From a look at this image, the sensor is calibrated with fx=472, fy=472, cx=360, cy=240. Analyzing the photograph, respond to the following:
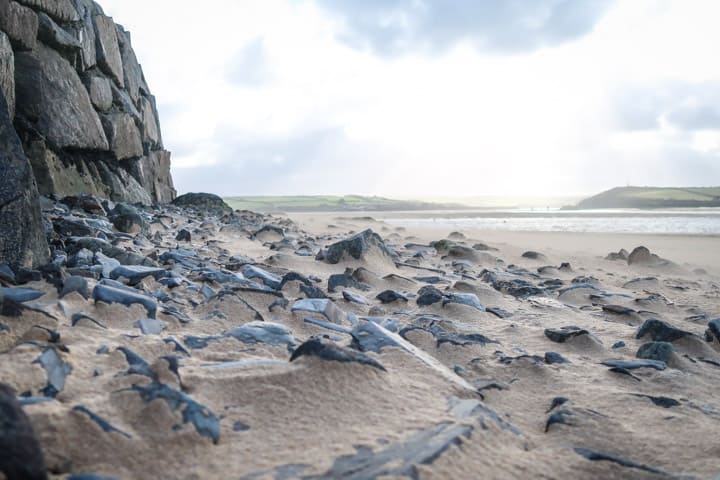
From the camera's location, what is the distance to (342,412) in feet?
4.47

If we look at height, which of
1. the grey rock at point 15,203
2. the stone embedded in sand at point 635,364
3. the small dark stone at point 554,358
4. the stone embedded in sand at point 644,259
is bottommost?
the stone embedded in sand at point 644,259

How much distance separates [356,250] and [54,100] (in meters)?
6.15

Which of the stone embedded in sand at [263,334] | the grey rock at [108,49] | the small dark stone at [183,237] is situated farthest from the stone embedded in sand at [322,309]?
the grey rock at [108,49]

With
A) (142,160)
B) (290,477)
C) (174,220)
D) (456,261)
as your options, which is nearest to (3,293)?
(290,477)

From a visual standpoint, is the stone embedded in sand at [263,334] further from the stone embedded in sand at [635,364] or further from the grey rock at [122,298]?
the stone embedded in sand at [635,364]

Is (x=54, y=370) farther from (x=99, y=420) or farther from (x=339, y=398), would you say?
(x=339, y=398)

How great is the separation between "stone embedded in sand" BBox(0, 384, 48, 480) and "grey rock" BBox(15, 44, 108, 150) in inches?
314

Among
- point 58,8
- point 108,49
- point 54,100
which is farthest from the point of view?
point 108,49

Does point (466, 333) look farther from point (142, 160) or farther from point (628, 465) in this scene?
point (142, 160)

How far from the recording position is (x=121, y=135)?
10.9 meters

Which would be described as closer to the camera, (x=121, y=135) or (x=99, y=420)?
(x=99, y=420)

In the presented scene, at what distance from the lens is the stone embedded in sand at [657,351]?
2292 mm

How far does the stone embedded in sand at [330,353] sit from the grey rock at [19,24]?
8183mm

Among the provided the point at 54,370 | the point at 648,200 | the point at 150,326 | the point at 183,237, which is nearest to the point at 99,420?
the point at 54,370
